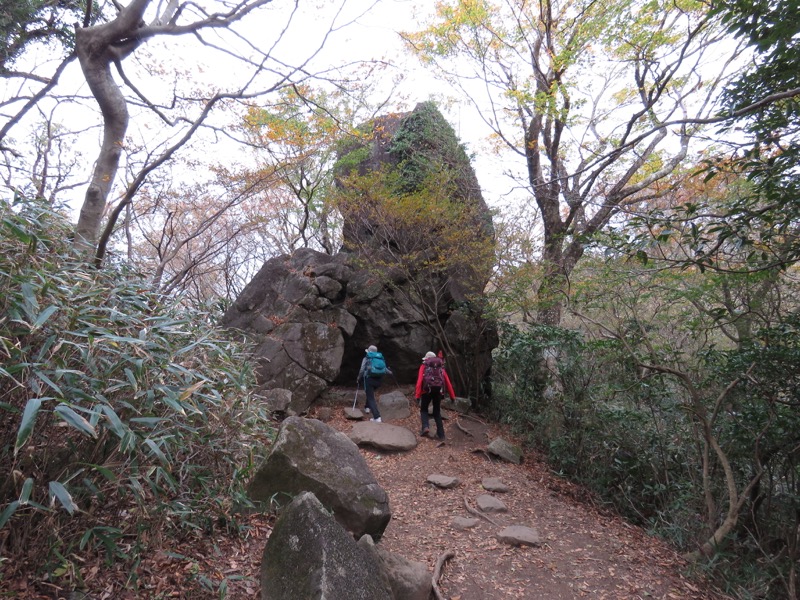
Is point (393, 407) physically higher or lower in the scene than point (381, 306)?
lower

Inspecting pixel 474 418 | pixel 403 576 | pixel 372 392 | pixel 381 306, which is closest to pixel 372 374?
pixel 372 392

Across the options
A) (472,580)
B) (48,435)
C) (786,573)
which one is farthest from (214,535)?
(786,573)

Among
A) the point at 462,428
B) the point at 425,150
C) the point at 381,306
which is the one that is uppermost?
the point at 425,150

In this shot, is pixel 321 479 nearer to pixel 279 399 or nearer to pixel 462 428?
pixel 279 399

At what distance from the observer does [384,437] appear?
730cm

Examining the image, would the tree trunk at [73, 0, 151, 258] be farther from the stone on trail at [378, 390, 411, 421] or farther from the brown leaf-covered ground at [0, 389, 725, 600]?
→ the stone on trail at [378, 390, 411, 421]

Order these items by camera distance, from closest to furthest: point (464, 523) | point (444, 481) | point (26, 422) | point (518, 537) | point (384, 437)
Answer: point (26, 422), point (518, 537), point (464, 523), point (444, 481), point (384, 437)

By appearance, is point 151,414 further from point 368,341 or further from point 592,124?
point 592,124

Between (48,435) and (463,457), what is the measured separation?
20.1 ft

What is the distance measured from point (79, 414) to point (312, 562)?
162 centimetres

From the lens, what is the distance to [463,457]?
7.22 meters

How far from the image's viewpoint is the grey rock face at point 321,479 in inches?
149

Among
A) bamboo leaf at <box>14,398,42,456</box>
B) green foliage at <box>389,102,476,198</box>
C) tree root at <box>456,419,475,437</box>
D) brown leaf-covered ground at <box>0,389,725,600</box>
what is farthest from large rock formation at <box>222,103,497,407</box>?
bamboo leaf at <box>14,398,42,456</box>

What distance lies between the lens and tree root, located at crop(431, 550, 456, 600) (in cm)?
363
